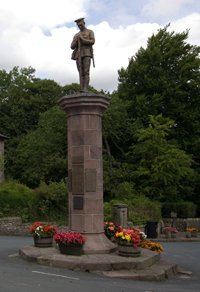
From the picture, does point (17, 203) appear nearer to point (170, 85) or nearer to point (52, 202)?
point (52, 202)

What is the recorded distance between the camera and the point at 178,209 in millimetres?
34844

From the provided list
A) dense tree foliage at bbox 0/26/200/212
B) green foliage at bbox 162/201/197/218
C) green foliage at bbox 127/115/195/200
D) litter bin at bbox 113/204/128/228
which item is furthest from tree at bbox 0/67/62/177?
litter bin at bbox 113/204/128/228

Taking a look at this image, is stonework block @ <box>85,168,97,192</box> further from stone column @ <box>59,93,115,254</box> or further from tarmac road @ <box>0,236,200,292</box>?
tarmac road @ <box>0,236,200,292</box>

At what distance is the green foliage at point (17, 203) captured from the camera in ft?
82.3

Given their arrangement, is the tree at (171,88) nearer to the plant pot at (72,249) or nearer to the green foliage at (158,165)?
the green foliage at (158,165)

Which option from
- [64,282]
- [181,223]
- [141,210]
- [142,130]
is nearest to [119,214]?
[141,210]

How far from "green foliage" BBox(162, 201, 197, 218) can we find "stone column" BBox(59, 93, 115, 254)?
21.6 m

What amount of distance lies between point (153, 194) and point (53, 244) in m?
20.2

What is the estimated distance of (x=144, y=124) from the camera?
3925 centimetres

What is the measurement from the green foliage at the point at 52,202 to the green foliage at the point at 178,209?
10.5 metres

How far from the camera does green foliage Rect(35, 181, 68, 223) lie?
2589 cm

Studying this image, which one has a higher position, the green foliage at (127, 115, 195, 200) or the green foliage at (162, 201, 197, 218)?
the green foliage at (127, 115, 195, 200)

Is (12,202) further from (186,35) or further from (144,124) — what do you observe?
(186,35)

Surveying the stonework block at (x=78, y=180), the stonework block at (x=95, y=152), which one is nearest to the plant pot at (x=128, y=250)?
the stonework block at (x=78, y=180)
